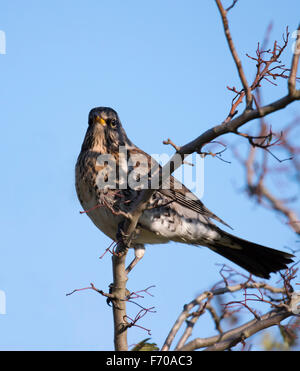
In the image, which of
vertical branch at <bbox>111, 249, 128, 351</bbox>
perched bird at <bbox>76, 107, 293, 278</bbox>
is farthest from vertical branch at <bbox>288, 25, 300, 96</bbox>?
perched bird at <bbox>76, 107, 293, 278</bbox>

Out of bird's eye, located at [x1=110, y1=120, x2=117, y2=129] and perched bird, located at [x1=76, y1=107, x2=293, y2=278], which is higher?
bird's eye, located at [x1=110, y1=120, x2=117, y2=129]

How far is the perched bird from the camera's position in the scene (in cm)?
495

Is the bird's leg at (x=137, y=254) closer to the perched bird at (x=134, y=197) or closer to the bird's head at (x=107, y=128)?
the perched bird at (x=134, y=197)

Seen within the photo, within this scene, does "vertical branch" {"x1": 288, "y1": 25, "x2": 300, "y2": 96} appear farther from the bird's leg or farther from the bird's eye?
the bird's eye

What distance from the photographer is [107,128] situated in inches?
221

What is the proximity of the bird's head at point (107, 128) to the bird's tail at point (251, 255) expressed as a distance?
1377 mm

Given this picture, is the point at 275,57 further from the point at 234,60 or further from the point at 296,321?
the point at 296,321
